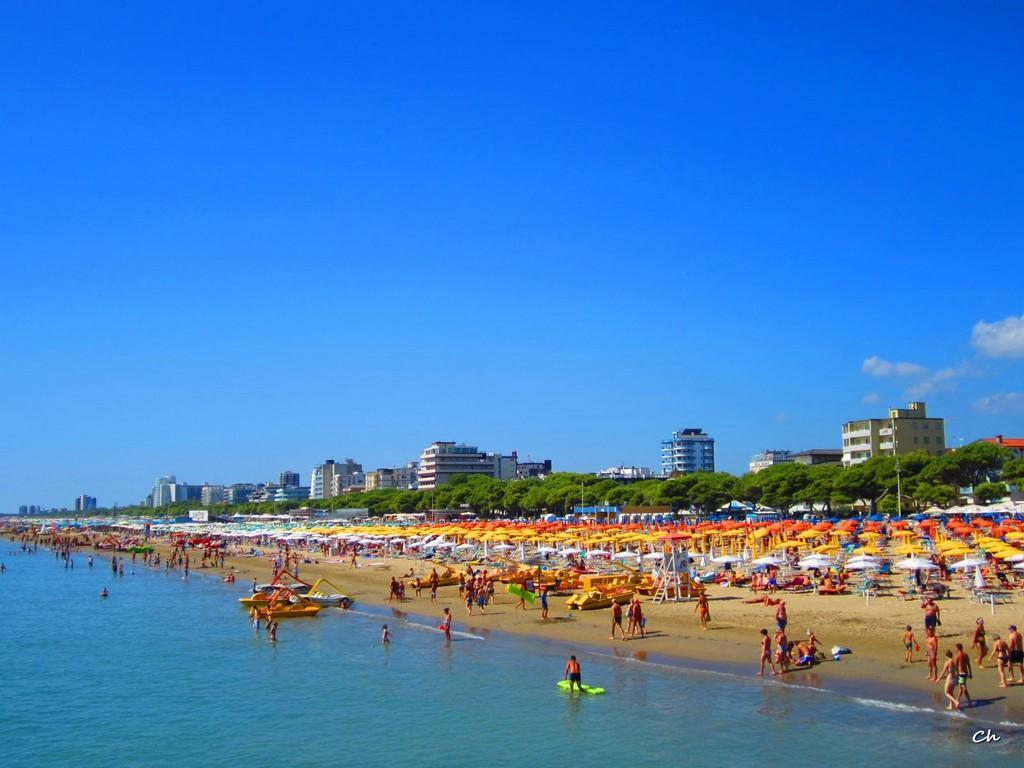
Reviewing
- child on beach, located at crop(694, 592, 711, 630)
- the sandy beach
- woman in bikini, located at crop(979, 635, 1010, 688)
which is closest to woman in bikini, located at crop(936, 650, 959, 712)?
the sandy beach

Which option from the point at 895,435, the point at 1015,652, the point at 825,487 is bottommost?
the point at 1015,652

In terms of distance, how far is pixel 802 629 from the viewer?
2712 centimetres

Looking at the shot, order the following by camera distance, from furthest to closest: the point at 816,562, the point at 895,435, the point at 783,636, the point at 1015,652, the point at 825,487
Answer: the point at 895,435, the point at 825,487, the point at 816,562, the point at 783,636, the point at 1015,652

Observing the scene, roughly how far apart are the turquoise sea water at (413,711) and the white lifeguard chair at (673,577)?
7158 millimetres

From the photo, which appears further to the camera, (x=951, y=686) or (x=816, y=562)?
(x=816, y=562)

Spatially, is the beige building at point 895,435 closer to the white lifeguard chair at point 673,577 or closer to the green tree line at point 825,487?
the green tree line at point 825,487

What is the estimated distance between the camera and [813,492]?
255 ft

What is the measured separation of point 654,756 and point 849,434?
107 meters

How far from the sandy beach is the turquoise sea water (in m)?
1.29

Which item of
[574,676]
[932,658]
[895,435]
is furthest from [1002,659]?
[895,435]

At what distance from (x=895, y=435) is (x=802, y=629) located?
91.6 m

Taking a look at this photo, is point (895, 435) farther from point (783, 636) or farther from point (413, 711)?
point (413, 711)

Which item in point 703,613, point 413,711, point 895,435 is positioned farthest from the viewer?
point 895,435

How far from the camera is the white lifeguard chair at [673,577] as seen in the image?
34.0 metres
